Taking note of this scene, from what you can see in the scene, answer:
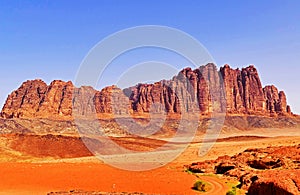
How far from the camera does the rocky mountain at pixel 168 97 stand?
148750 millimetres

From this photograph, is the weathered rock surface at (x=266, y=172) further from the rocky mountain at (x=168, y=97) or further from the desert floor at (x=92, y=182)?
the rocky mountain at (x=168, y=97)

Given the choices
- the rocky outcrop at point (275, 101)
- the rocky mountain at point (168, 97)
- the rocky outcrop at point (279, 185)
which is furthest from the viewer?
the rocky outcrop at point (275, 101)

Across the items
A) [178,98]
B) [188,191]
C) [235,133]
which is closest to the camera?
[188,191]

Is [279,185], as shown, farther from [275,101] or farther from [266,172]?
[275,101]

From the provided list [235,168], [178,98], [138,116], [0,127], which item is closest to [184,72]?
[178,98]

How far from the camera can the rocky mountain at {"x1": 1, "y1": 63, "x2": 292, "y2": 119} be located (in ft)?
488

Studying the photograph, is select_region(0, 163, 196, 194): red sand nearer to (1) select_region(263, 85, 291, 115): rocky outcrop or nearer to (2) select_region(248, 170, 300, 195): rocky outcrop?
(2) select_region(248, 170, 300, 195): rocky outcrop

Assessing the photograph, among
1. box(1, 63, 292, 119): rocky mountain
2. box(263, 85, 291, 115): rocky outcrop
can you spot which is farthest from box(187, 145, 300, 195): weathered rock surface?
box(263, 85, 291, 115): rocky outcrop

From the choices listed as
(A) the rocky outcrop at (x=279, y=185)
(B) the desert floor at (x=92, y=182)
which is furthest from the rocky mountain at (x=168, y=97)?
(A) the rocky outcrop at (x=279, y=185)

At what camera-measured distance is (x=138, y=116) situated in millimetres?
157500

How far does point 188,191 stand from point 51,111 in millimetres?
133540

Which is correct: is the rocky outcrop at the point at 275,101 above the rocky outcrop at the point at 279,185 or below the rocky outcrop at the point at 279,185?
above

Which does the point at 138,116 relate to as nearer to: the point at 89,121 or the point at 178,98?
the point at 178,98

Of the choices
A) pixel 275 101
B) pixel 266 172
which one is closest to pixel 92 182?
pixel 266 172
